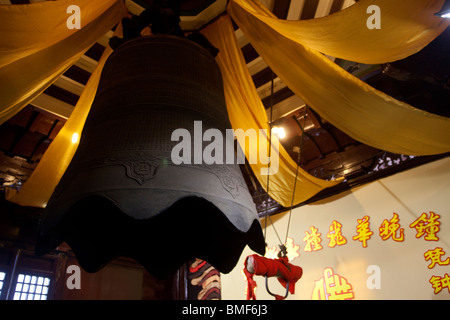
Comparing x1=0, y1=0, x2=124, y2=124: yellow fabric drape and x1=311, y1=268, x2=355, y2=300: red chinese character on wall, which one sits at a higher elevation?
x1=0, y1=0, x2=124, y2=124: yellow fabric drape

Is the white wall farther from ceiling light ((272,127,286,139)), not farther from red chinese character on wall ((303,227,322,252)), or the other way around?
ceiling light ((272,127,286,139))

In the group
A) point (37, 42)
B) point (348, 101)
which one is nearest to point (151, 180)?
point (37, 42)

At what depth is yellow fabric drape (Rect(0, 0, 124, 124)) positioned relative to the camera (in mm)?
A: 1820

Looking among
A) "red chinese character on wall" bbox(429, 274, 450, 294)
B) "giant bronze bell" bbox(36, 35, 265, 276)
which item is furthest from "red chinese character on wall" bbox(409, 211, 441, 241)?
"giant bronze bell" bbox(36, 35, 265, 276)

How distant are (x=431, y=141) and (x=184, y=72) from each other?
6.67ft

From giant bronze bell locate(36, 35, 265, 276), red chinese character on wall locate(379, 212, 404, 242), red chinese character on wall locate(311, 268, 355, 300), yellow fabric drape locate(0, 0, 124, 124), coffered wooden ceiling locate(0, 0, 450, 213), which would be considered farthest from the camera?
red chinese character on wall locate(311, 268, 355, 300)

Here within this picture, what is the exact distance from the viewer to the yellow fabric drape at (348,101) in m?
2.25

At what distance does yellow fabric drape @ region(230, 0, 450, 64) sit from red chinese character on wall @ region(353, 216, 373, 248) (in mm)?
2266

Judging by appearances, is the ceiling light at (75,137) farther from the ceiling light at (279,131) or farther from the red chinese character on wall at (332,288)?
the red chinese character on wall at (332,288)

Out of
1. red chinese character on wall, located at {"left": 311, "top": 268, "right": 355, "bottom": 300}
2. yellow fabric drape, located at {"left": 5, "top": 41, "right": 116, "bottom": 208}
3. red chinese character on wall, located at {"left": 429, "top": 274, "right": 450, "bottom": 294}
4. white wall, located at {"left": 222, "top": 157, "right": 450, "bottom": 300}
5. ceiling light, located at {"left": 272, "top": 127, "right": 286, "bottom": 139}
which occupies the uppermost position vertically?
ceiling light, located at {"left": 272, "top": 127, "right": 286, "bottom": 139}

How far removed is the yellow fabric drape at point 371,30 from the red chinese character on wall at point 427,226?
2.04 meters

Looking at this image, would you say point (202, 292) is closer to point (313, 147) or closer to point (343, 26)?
point (313, 147)

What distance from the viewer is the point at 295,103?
3.96m

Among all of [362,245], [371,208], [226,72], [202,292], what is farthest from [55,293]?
[371,208]
